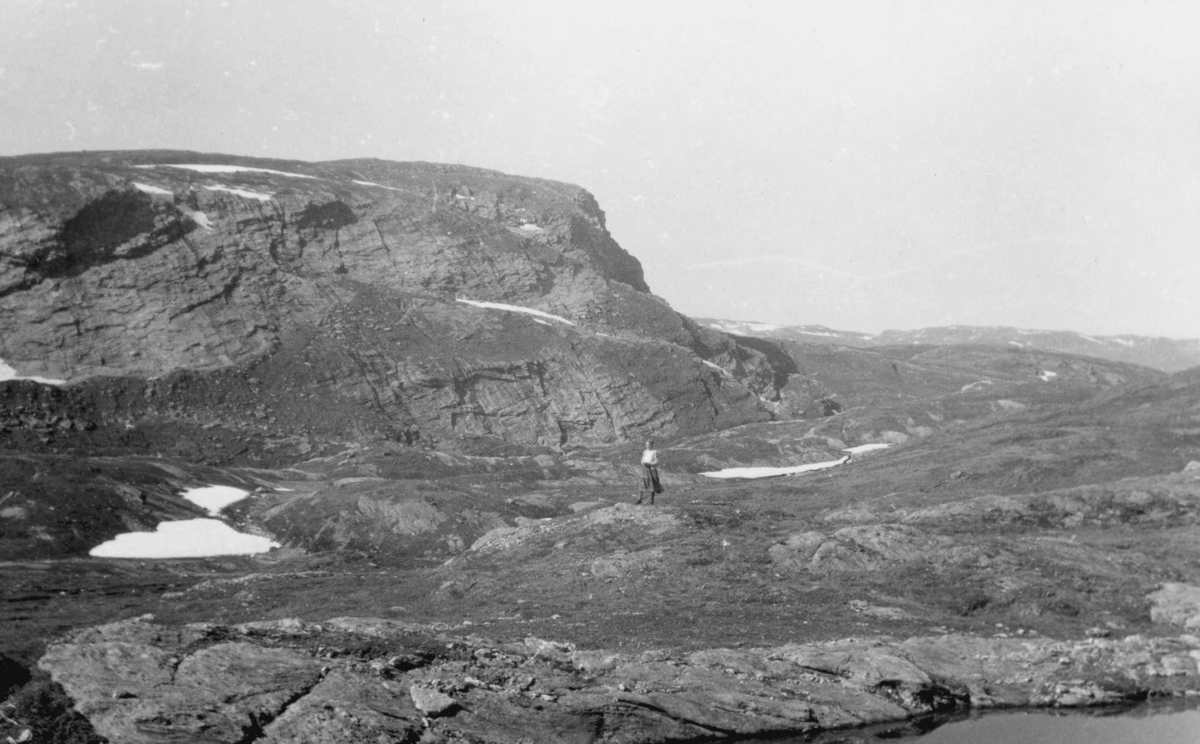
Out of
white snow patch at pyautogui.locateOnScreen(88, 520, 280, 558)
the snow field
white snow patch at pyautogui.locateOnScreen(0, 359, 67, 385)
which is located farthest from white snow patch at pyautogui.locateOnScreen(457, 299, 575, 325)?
white snow patch at pyautogui.locateOnScreen(88, 520, 280, 558)

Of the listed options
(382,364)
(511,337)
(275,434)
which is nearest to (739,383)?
(511,337)

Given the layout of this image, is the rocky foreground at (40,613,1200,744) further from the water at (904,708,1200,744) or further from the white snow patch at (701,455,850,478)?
the white snow patch at (701,455,850,478)

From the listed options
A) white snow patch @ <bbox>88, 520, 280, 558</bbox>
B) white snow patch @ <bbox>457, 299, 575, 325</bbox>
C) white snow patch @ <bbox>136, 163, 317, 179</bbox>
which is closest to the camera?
white snow patch @ <bbox>88, 520, 280, 558</bbox>

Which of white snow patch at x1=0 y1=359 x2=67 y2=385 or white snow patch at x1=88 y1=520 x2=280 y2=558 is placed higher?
white snow patch at x1=0 y1=359 x2=67 y2=385

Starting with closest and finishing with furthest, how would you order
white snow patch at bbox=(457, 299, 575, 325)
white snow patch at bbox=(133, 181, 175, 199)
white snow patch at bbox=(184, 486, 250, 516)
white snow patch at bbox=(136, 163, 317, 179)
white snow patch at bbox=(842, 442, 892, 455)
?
white snow patch at bbox=(184, 486, 250, 516)
white snow patch at bbox=(842, 442, 892, 455)
white snow patch at bbox=(133, 181, 175, 199)
white snow patch at bbox=(457, 299, 575, 325)
white snow patch at bbox=(136, 163, 317, 179)

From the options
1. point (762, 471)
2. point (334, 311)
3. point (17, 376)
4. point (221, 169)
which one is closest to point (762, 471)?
point (762, 471)

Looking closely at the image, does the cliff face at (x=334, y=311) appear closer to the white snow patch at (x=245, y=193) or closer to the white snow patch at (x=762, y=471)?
the white snow patch at (x=245, y=193)

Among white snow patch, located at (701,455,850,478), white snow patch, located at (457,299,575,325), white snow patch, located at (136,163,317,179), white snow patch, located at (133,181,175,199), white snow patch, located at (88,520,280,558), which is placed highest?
white snow patch, located at (136,163,317,179)
